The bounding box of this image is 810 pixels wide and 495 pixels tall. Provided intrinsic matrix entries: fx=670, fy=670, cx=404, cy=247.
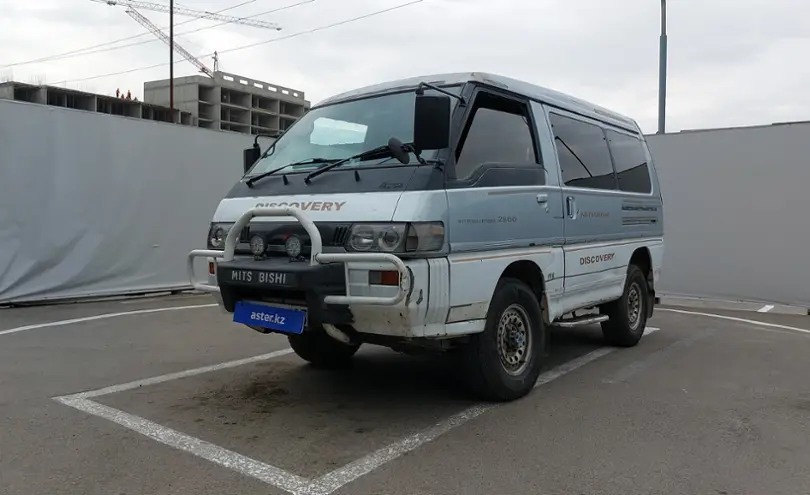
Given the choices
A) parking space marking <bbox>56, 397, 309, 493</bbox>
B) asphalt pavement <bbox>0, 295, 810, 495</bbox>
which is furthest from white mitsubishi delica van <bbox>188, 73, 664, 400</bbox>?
parking space marking <bbox>56, 397, 309, 493</bbox>

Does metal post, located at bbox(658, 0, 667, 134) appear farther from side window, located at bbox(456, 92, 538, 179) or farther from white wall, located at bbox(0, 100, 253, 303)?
side window, located at bbox(456, 92, 538, 179)

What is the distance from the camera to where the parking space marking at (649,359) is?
5793 mm

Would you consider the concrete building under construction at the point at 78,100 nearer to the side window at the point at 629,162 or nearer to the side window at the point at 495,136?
the side window at the point at 629,162

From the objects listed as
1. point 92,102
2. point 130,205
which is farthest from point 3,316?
point 92,102

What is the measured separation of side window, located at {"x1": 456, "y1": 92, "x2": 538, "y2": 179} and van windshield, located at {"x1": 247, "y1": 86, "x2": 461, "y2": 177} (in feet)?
0.82

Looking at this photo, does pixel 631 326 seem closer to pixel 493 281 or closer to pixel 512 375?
pixel 512 375

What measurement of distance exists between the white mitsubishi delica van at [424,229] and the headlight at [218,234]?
0.01 m

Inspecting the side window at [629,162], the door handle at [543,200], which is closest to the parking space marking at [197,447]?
the door handle at [543,200]

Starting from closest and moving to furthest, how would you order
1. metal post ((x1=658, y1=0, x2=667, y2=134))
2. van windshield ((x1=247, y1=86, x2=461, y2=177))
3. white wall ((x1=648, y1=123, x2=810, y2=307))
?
1. van windshield ((x1=247, y1=86, x2=461, y2=177))
2. white wall ((x1=648, y1=123, x2=810, y2=307))
3. metal post ((x1=658, y1=0, x2=667, y2=134))

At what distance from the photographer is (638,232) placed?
7.09m

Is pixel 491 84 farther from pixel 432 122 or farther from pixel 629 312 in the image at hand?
pixel 629 312

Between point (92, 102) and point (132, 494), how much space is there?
7493 centimetres

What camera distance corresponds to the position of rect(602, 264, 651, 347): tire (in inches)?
272

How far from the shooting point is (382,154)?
4520mm
